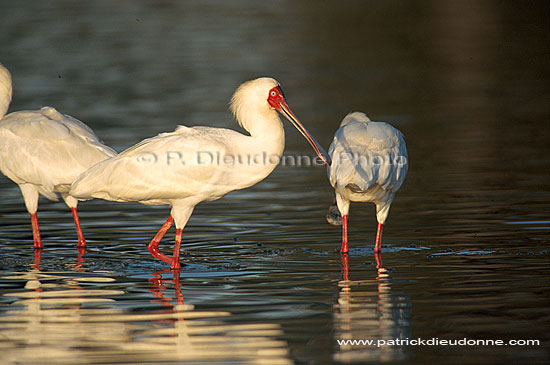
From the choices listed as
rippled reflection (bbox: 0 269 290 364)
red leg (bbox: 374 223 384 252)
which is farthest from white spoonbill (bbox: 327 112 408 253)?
rippled reflection (bbox: 0 269 290 364)

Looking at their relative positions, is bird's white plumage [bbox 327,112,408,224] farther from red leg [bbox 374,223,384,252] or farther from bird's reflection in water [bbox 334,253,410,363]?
bird's reflection in water [bbox 334,253,410,363]

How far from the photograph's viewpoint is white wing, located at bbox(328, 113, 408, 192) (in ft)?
39.1

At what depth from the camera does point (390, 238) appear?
12938 mm

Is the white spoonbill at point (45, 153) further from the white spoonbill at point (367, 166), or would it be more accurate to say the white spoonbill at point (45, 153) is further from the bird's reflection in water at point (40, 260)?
the white spoonbill at point (367, 166)

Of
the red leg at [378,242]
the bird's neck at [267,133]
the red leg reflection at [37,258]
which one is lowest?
the red leg reflection at [37,258]

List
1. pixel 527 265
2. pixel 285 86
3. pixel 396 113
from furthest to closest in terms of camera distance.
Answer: pixel 285 86 → pixel 396 113 → pixel 527 265

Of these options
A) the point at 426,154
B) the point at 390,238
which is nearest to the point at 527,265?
the point at 390,238

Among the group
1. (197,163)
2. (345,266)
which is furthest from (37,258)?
(345,266)

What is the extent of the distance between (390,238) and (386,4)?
42.0m

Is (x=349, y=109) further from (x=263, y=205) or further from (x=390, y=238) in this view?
(x=390, y=238)

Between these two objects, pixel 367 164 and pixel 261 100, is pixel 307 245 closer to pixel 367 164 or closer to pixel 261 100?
pixel 367 164

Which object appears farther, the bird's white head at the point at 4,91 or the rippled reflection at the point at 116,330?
the bird's white head at the point at 4,91

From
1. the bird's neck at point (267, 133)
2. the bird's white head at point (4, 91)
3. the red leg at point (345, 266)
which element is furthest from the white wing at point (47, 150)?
the red leg at point (345, 266)

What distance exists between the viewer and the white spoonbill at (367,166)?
12.0 metres
